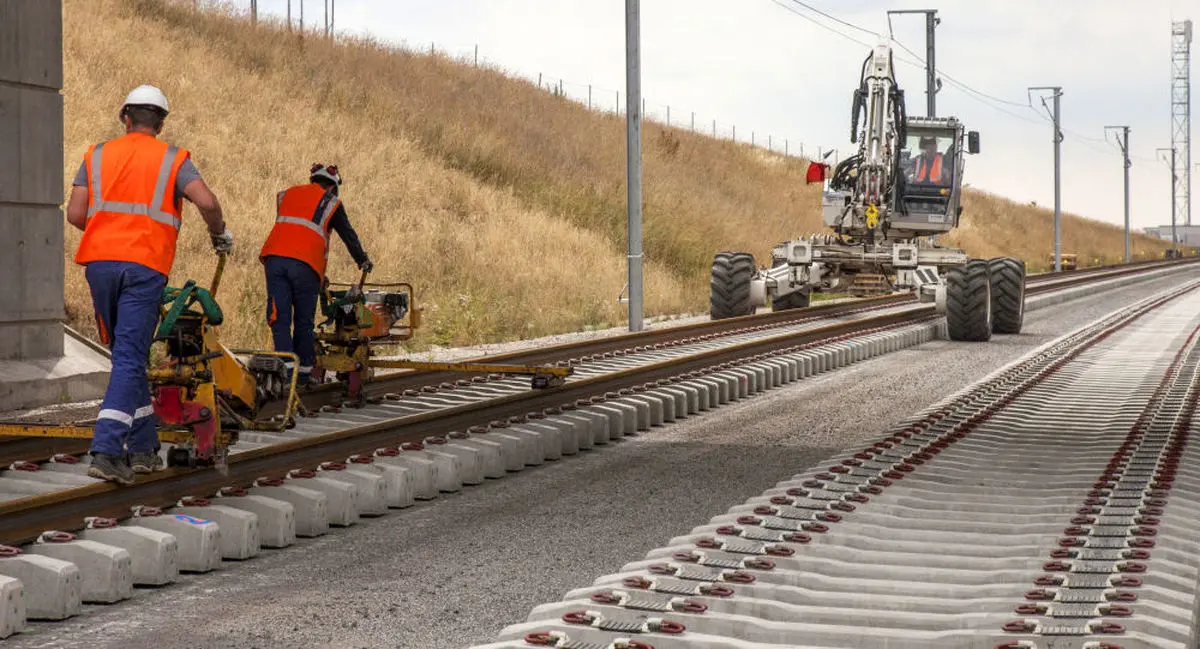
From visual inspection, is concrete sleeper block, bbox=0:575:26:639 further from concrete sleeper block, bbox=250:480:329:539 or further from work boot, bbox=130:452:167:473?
concrete sleeper block, bbox=250:480:329:539

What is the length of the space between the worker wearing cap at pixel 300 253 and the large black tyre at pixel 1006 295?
14.7m

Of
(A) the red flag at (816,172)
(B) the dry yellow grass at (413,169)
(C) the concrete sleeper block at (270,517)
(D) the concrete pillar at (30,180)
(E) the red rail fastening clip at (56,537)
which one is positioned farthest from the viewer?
(B) the dry yellow grass at (413,169)

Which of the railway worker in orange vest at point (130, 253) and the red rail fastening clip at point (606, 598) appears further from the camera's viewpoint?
the railway worker in orange vest at point (130, 253)

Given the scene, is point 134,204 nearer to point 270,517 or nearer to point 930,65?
point 270,517

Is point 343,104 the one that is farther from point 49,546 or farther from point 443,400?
point 49,546

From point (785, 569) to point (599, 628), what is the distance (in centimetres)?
136

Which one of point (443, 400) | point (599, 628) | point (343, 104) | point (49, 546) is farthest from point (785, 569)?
point (343, 104)

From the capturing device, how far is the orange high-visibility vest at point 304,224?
38.0 feet

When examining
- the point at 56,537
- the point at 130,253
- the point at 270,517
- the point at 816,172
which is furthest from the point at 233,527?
the point at 816,172

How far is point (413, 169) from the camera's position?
126ft

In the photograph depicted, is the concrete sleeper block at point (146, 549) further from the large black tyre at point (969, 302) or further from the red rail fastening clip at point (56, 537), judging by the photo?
the large black tyre at point (969, 302)

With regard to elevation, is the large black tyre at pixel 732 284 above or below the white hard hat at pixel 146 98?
below

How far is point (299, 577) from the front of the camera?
282 inches

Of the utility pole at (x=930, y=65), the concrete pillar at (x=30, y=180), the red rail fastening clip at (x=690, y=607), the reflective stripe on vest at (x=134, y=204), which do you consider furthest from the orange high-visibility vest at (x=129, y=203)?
the utility pole at (x=930, y=65)
